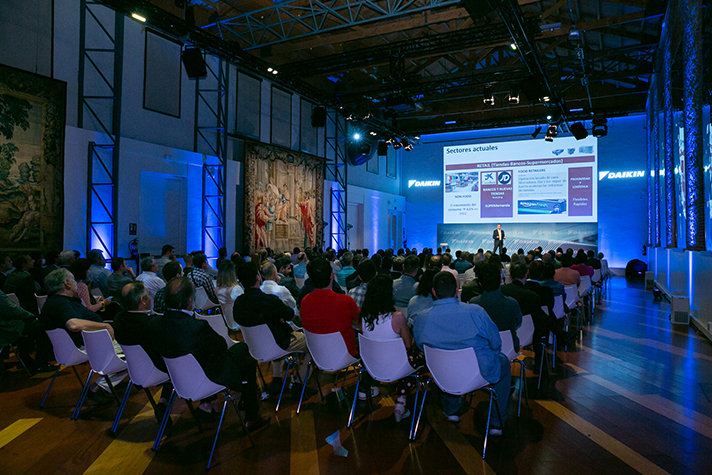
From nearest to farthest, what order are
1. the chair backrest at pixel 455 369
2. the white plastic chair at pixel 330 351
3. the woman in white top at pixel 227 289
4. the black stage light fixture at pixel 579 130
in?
the chair backrest at pixel 455 369 < the white plastic chair at pixel 330 351 < the woman in white top at pixel 227 289 < the black stage light fixture at pixel 579 130

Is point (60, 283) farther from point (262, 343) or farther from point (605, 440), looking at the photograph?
point (605, 440)

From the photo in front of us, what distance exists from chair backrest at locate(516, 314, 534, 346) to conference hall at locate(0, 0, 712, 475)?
0.07ft

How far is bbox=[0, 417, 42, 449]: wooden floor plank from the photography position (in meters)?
3.44

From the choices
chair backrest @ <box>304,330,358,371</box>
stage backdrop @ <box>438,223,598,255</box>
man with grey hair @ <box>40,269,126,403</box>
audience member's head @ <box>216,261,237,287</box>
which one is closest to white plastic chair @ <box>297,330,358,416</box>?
chair backrest @ <box>304,330,358,371</box>

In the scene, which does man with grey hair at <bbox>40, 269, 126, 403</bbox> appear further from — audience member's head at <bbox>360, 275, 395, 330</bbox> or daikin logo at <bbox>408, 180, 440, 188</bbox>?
daikin logo at <bbox>408, 180, 440, 188</bbox>

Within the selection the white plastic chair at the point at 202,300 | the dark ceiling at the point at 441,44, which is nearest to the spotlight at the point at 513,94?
the dark ceiling at the point at 441,44

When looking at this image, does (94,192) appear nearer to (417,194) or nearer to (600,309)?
(600,309)

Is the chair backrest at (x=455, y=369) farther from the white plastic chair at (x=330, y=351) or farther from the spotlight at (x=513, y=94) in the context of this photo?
the spotlight at (x=513, y=94)

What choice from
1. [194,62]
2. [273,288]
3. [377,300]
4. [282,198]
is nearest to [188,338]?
[377,300]

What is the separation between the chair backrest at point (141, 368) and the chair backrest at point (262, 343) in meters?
0.77

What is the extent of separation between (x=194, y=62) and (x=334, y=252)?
485cm

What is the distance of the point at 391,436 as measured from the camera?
11.4 ft

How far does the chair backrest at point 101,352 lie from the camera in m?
3.55

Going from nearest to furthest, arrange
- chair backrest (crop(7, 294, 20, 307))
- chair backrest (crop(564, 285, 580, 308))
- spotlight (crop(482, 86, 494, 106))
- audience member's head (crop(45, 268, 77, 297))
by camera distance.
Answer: audience member's head (crop(45, 268, 77, 297)) → chair backrest (crop(7, 294, 20, 307)) → chair backrest (crop(564, 285, 580, 308)) → spotlight (crop(482, 86, 494, 106))
